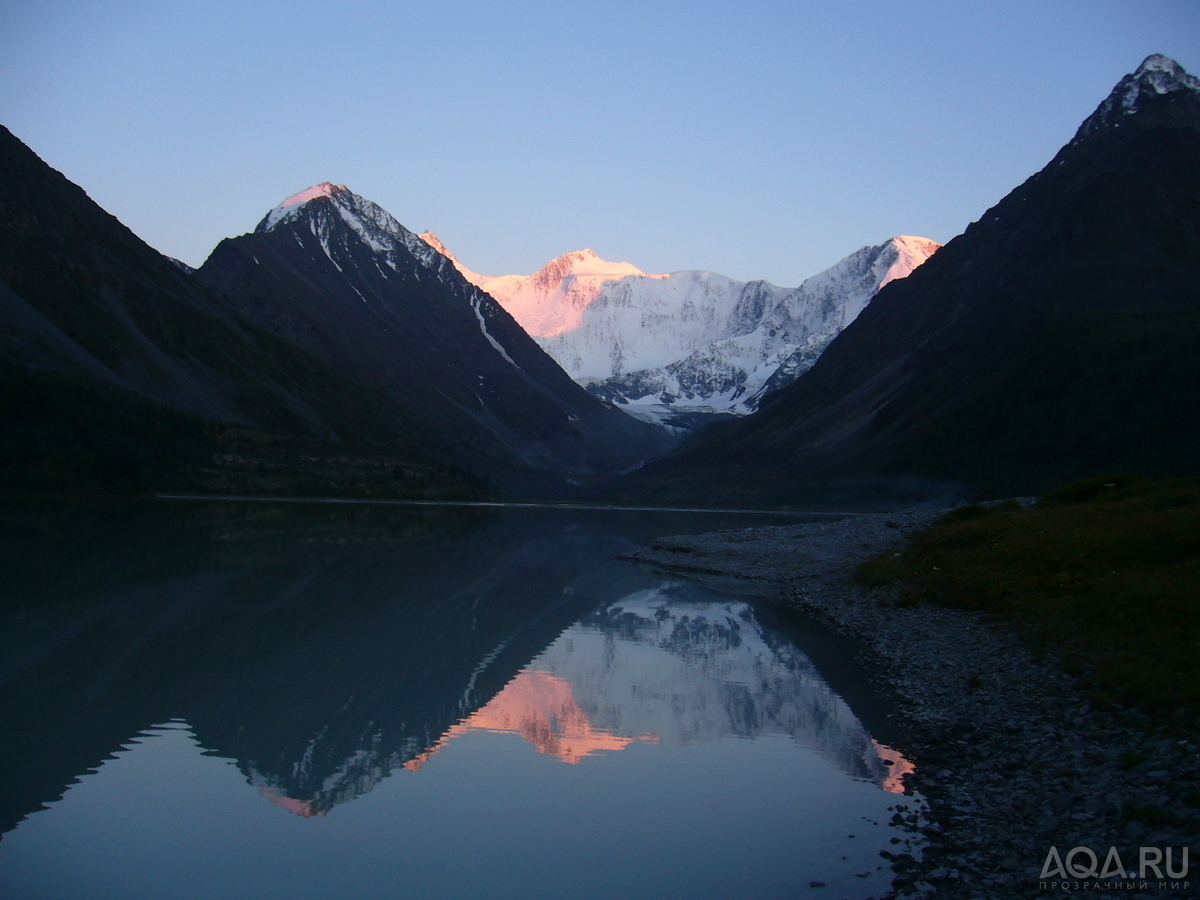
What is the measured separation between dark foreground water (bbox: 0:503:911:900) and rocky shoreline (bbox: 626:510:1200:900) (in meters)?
0.94

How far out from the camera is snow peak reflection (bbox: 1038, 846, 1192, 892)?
12.6 meters

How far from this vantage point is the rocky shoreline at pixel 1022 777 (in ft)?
44.5

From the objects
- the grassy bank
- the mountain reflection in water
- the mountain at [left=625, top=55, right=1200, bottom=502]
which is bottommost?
the mountain reflection in water

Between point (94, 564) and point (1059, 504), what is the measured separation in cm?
5111

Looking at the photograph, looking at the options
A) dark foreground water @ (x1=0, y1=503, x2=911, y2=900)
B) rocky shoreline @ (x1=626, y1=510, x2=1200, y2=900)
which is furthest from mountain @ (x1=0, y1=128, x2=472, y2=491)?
rocky shoreline @ (x1=626, y1=510, x2=1200, y2=900)

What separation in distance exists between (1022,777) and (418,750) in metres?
11.7

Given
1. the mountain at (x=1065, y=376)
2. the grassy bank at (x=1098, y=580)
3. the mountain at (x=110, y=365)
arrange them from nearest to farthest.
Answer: the grassy bank at (x=1098, y=580) < the mountain at (x=110, y=365) < the mountain at (x=1065, y=376)

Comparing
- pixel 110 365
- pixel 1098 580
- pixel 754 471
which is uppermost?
pixel 110 365

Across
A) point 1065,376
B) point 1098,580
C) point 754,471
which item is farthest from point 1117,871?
point 754,471

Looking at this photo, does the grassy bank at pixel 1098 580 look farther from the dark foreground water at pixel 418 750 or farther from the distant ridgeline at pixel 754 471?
the distant ridgeline at pixel 754 471

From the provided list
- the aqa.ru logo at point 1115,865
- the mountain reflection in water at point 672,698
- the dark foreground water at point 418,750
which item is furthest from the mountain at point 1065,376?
the aqa.ru logo at point 1115,865

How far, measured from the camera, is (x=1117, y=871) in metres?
13.1

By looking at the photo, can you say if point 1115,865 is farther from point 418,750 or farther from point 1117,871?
point 418,750

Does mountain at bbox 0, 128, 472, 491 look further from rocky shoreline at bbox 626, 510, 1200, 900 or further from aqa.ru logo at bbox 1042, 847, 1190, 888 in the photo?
aqa.ru logo at bbox 1042, 847, 1190, 888
